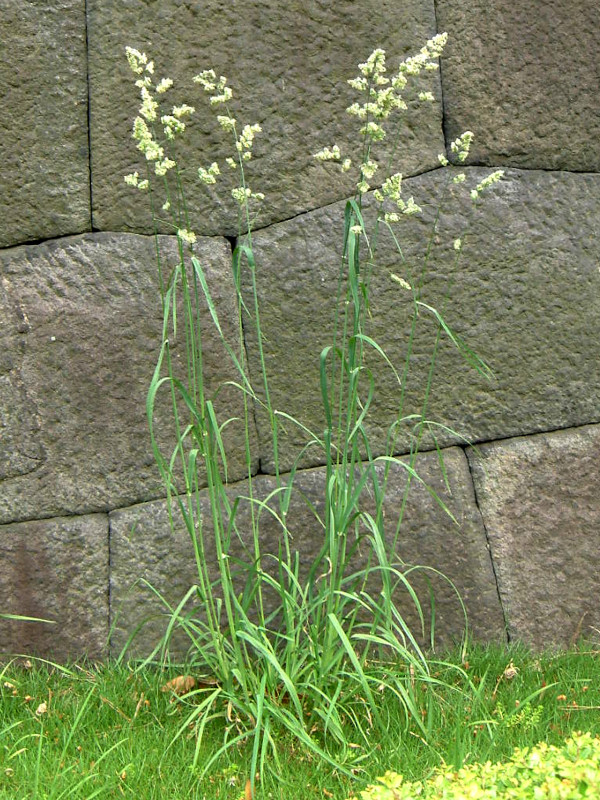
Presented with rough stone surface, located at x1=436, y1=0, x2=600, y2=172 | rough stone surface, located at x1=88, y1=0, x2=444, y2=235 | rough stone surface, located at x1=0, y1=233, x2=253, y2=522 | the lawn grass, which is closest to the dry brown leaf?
the lawn grass

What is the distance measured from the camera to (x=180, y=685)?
2.01m

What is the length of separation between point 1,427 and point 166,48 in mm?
990

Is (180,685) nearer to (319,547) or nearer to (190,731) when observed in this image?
(190,731)

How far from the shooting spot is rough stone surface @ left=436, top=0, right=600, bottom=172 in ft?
7.66

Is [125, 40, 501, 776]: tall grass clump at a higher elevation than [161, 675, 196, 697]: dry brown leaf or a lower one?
higher

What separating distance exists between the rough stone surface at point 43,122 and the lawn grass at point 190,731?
1058mm

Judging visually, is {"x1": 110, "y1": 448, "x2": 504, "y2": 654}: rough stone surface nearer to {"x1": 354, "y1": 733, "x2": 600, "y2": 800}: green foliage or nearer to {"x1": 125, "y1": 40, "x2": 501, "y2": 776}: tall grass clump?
{"x1": 125, "y1": 40, "x2": 501, "y2": 776}: tall grass clump

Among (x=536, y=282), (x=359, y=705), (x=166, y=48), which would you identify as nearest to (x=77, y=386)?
(x=166, y=48)

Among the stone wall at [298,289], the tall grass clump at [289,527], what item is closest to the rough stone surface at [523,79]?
the stone wall at [298,289]

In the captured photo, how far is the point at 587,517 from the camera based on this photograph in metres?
2.39

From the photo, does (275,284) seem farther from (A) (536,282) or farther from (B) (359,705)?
(B) (359,705)

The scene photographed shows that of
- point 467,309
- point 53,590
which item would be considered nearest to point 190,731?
point 53,590

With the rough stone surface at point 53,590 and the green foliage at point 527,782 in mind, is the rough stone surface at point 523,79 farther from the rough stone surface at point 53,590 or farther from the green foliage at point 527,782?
the green foliage at point 527,782

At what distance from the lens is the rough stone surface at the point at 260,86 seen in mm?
2232
